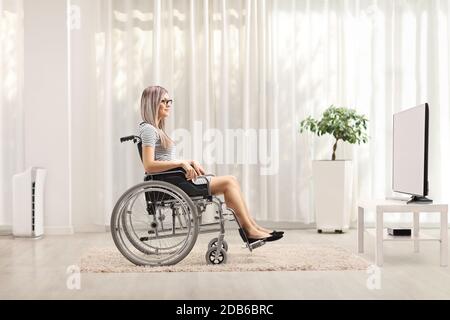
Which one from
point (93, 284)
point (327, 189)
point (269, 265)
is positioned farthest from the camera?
point (327, 189)

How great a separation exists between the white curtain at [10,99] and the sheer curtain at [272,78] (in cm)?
67

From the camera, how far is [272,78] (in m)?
5.99

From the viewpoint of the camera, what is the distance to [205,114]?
5941 mm

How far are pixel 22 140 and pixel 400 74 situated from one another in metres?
3.34

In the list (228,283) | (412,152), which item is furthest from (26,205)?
(412,152)

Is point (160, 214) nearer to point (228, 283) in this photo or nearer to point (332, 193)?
point (228, 283)

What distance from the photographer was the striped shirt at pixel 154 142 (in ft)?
12.9

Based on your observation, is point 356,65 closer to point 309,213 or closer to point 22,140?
point 309,213

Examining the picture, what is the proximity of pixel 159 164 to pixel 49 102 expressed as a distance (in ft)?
7.65

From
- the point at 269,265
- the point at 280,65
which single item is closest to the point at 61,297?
the point at 269,265

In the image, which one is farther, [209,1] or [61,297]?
[209,1]

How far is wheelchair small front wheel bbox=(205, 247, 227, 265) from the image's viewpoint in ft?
12.8

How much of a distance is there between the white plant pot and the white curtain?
2.54 meters

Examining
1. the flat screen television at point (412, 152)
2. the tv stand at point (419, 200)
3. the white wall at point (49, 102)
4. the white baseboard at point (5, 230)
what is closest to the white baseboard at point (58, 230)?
the white wall at point (49, 102)
